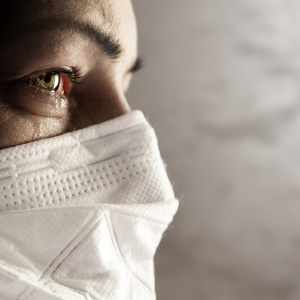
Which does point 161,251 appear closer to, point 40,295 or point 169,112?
point 169,112

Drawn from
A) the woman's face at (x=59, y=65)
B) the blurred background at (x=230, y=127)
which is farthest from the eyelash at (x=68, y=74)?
the blurred background at (x=230, y=127)

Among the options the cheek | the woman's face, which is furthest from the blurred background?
the cheek

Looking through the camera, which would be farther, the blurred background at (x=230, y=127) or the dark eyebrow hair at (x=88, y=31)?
the blurred background at (x=230, y=127)

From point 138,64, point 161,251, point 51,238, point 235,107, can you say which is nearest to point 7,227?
point 51,238

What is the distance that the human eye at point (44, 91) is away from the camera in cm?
46

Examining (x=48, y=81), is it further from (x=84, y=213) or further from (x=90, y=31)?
(x=84, y=213)

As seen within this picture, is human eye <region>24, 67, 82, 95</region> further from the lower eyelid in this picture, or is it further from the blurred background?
the blurred background

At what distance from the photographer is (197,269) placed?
1.04 m

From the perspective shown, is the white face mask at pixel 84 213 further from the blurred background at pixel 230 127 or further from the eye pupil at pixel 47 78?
the blurred background at pixel 230 127

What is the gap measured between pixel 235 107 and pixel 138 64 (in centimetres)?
48

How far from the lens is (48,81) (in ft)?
1.71

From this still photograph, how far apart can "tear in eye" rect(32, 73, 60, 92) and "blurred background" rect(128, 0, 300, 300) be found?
21.4 inches

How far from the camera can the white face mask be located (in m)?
0.44

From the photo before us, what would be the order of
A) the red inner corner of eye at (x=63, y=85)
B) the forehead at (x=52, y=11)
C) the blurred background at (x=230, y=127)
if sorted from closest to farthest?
the forehead at (x=52, y=11)
the red inner corner of eye at (x=63, y=85)
the blurred background at (x=230, y=127)
